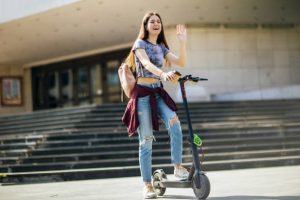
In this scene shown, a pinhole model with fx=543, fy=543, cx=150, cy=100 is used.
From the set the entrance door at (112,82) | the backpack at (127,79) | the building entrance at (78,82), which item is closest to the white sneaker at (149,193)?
the backpack at (127,79)

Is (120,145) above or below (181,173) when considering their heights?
above

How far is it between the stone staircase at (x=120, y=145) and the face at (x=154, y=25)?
418 cm

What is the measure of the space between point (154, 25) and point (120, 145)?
6324 millimetres

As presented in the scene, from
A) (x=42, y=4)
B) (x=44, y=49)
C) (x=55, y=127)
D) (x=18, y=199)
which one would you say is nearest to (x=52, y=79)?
(x=44, y=49)

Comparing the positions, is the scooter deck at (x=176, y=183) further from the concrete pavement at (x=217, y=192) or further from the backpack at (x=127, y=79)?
the backpack at (x=127, y=79)

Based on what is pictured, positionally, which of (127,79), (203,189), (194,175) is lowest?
(203,189)

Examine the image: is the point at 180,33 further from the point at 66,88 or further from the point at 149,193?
the point at 66,88

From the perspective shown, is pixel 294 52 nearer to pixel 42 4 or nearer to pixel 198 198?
pixel 42 4

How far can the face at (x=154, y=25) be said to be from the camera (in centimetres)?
517

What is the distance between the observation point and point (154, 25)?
516 centimetres

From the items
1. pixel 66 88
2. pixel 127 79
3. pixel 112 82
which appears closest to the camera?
pixel 127 79

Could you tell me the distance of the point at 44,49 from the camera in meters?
25.4

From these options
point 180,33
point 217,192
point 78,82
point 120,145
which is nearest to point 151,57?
point 180,33

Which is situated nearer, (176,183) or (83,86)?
(176,183)
